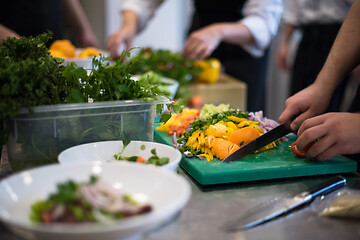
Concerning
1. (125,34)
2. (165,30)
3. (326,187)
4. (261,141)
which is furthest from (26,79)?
(165,30)

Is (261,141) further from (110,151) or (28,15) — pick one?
(28,15)

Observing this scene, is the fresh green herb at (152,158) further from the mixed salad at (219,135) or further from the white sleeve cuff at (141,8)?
the white sleeve cuff at (141,8)

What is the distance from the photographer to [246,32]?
8.91 ft

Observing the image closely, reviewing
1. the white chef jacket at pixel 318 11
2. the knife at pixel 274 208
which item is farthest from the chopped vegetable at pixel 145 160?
the white chef jacket at pixel 318 11

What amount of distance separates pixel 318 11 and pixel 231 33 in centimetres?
66

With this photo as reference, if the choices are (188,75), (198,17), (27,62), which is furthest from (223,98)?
(27,62)

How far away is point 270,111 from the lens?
512 cm

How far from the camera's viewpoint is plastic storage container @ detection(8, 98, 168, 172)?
1021 mm

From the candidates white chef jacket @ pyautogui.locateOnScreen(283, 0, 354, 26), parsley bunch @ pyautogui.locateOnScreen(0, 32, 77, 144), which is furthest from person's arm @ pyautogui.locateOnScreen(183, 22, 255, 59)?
parsley bunch @ pyautogui.locateOnScreen(0, 32, 77, 144)

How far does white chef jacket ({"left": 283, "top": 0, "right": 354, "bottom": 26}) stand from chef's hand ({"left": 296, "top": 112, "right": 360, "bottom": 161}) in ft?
5.99

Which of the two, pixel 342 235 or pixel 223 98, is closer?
pixel 342 235

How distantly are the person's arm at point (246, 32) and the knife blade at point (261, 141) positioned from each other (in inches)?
54.7

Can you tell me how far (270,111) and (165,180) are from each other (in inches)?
176

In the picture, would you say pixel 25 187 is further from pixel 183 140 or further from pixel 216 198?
pixel 183 140
